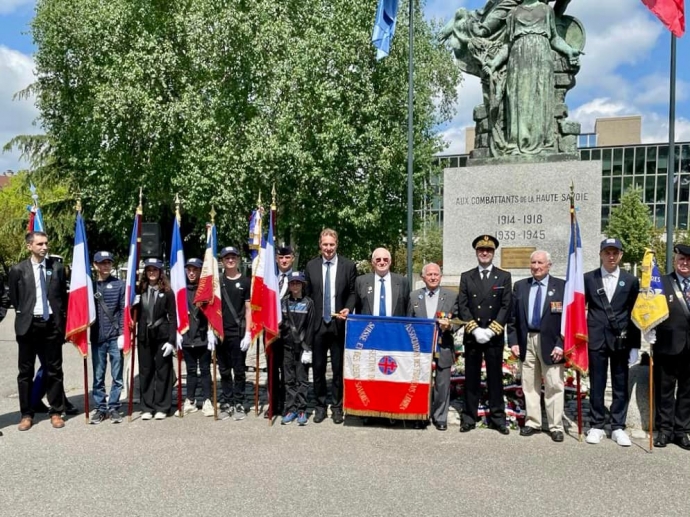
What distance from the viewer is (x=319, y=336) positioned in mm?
7098

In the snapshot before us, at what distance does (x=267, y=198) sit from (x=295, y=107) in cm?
341

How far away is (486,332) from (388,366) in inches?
A: 43.6

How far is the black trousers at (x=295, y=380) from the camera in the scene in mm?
7004

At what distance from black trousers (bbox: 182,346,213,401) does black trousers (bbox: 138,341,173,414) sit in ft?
0.78

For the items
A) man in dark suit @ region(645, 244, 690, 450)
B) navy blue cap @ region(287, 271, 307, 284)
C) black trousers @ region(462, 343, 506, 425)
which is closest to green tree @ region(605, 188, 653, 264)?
man in dark suit @ region(645, 244, 690, 450)

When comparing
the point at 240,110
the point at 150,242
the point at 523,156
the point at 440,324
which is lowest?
the point at 440,324

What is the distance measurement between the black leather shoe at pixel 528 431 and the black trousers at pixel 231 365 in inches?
→ 126

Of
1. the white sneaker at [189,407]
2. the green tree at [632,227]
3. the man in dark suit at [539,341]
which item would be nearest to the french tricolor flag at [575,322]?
the man in dark suit at [539,341]

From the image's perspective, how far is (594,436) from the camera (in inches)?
238

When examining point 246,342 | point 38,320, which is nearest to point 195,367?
point 246,342

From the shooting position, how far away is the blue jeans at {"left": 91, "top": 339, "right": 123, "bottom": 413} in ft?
23.5

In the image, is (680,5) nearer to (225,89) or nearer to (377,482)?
(377,482)

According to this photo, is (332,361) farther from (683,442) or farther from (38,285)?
(683,442)

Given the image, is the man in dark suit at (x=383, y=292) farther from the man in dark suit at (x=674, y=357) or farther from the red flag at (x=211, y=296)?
the man in dark suit at (x=674, y=357)
